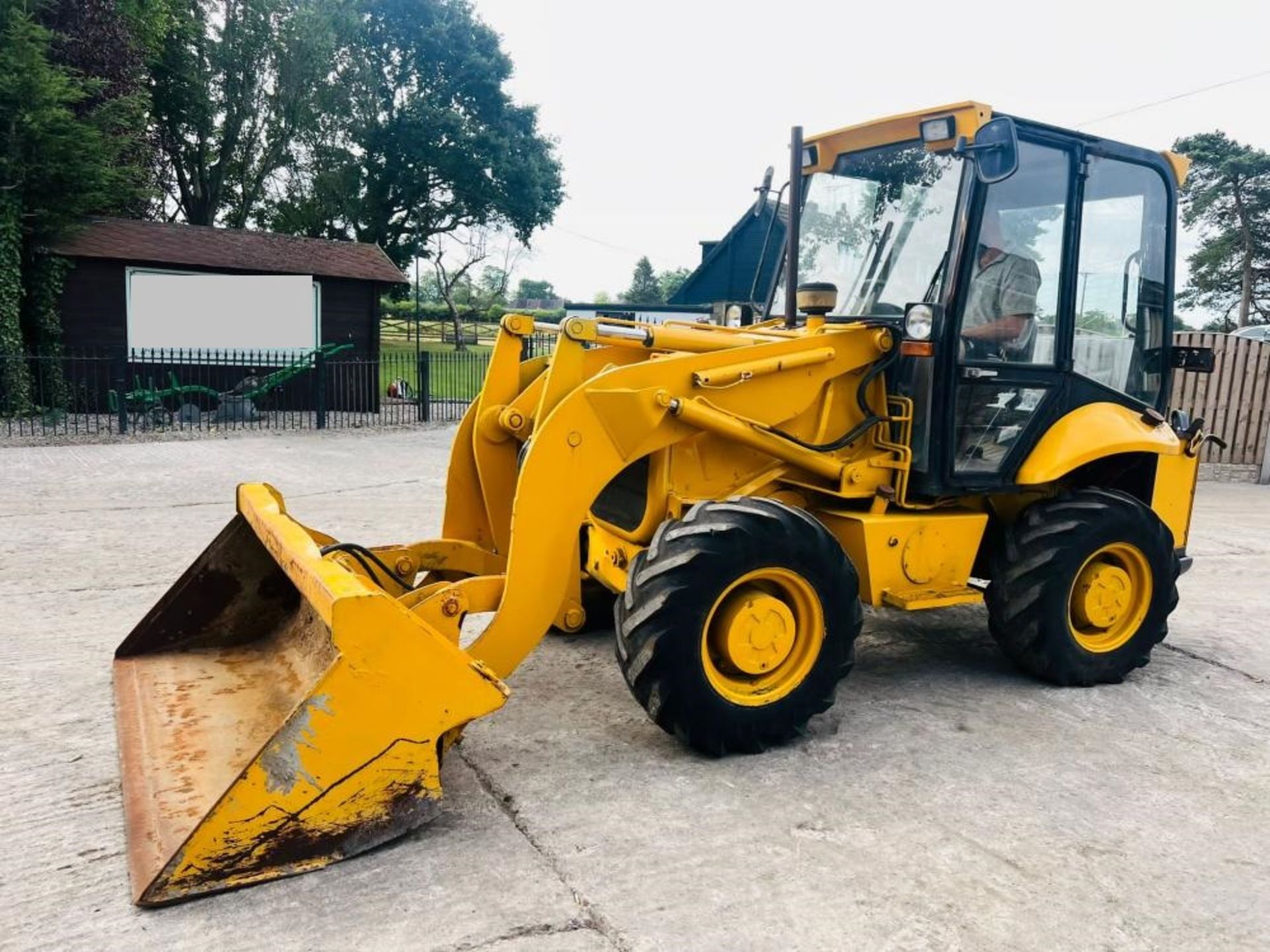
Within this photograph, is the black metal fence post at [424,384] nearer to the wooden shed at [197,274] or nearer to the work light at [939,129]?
the wooden shed at [197,274]

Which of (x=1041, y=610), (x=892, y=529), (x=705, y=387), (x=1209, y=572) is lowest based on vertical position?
(x=1209, y=572)

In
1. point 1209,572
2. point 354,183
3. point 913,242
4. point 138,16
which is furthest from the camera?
point 354,183

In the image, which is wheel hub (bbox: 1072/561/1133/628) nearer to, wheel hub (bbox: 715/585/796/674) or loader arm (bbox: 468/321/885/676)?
wheel hub (bbox: 715/585/796/674)

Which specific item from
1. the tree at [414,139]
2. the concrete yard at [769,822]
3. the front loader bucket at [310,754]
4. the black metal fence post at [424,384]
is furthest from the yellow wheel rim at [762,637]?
the tree at [414,139]

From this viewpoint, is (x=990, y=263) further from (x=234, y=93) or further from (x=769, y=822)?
(x=234, y=93)

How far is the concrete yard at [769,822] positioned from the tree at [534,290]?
218 feet

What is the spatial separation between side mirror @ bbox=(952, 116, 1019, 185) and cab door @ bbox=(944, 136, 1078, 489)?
337 mm

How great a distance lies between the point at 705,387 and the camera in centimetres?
396

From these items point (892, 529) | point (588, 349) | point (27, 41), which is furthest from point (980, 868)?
point (27, 41)

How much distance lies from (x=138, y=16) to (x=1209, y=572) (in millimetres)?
21099

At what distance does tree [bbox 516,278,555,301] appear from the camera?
71.2 metres

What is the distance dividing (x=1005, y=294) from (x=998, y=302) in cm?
6

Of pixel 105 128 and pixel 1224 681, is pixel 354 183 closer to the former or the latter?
pixel 105 128

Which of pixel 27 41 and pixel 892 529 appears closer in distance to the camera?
pixel 892 529
